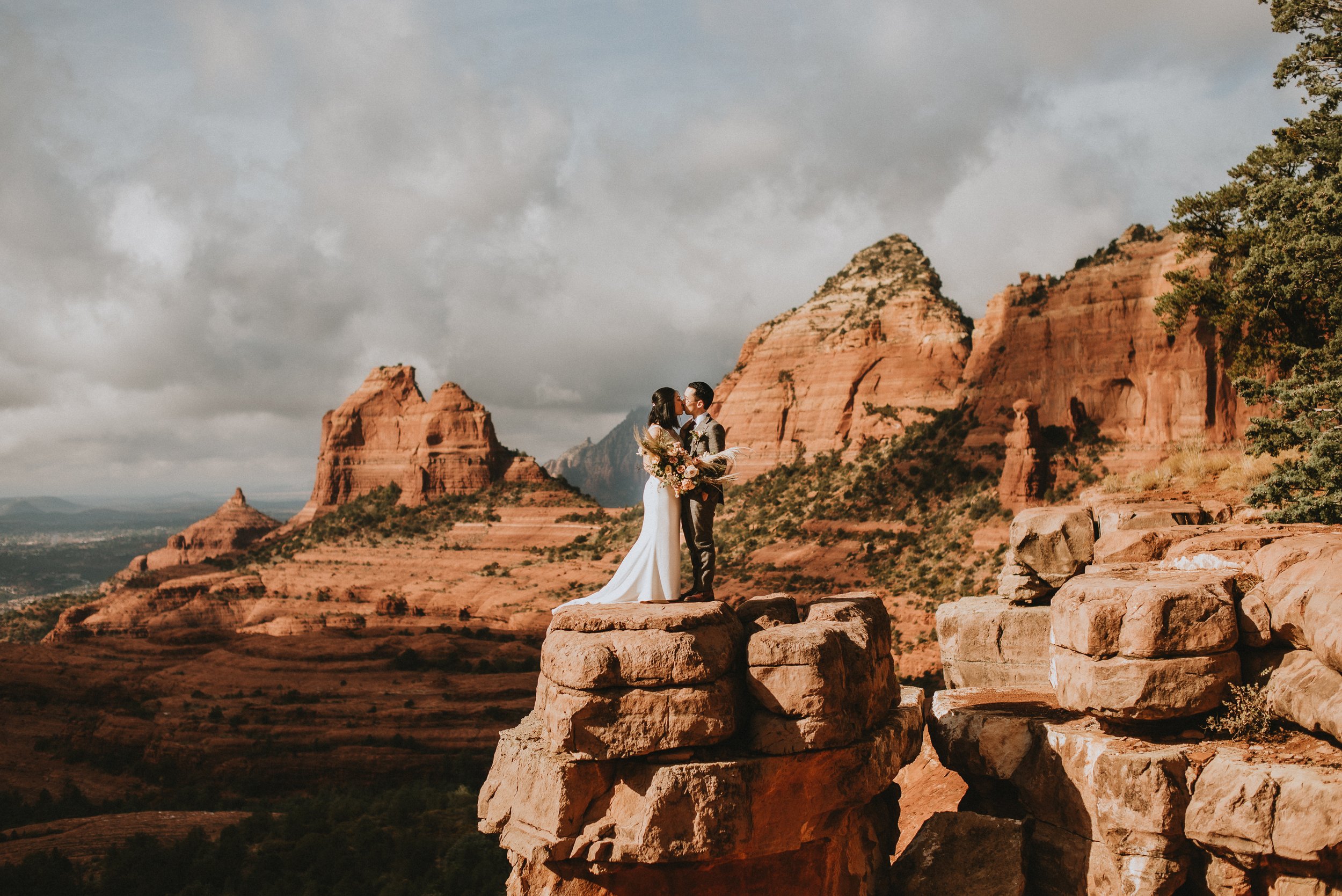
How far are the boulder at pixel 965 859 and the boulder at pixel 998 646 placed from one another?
400 centimetres

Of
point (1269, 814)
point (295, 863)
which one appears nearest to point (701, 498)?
point (1269, 814)

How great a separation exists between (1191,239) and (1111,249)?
30.4 m

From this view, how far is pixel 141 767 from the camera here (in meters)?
36.4

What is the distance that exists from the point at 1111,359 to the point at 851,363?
27745mm

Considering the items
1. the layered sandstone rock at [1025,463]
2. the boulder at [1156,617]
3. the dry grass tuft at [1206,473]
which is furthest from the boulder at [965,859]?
the layered sandstone rock at [1025,463]

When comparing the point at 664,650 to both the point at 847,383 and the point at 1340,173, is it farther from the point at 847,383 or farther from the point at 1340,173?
the point at 847,383

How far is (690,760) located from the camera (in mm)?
8164

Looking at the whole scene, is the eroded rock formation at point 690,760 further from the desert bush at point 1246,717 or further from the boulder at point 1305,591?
the boulder at point 1305,591

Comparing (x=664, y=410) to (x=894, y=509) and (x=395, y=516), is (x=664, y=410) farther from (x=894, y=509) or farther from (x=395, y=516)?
(x=395, y=516)

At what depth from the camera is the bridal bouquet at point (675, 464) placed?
376 inches

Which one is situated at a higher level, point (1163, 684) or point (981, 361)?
point (981, 361)

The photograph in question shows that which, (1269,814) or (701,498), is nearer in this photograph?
(1269,814)

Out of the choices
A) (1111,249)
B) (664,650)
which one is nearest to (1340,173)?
(664,650)

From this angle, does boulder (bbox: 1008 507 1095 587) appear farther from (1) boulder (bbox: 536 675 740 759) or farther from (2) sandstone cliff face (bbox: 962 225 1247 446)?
(2) sandstone cliff face (bbox: 962 225 1247 446)
